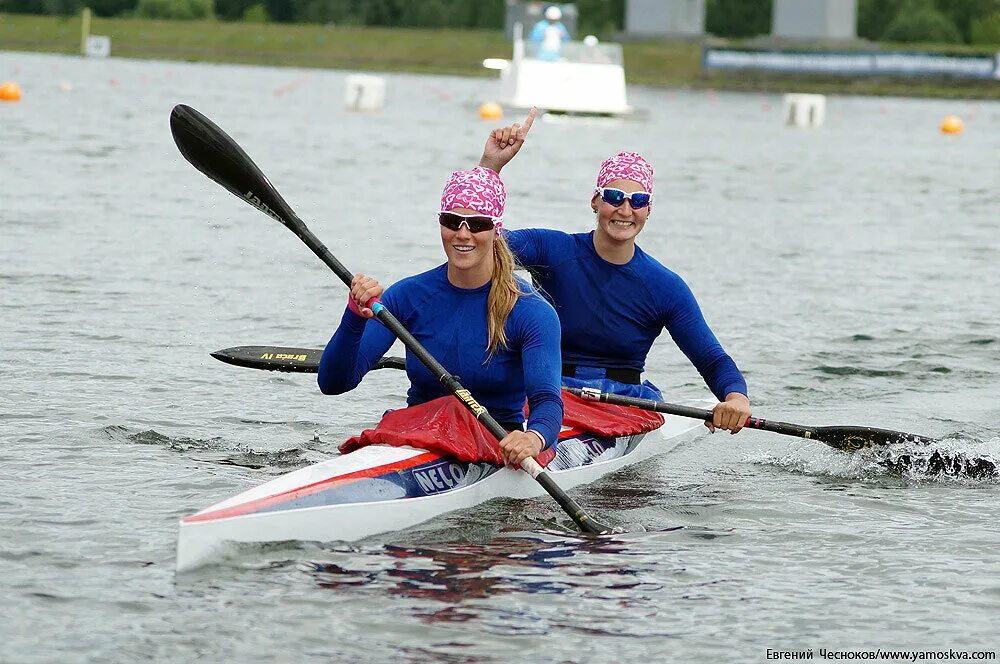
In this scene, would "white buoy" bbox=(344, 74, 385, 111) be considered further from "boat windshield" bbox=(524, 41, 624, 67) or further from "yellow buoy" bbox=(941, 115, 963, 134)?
"yellow buoy" bbox=(941, 115, 963, 134)

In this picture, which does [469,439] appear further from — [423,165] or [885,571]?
[423,165]

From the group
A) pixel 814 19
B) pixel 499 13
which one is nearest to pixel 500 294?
pixel 814 19

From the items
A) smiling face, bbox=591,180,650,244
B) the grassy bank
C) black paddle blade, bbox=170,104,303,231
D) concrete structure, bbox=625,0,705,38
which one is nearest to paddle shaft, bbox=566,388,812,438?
smiling face, bbox=591,180,650,244

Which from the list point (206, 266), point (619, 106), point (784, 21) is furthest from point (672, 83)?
point (206, 266)

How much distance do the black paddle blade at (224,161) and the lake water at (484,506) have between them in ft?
4.28

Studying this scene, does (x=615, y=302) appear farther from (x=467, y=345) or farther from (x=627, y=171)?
(x=467, y=345)

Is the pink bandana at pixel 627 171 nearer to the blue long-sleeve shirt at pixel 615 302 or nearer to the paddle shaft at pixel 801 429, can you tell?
the blue long-sleeve shirt at pixel 615 302

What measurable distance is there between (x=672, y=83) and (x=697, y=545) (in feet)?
204

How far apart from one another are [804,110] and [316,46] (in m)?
39.9

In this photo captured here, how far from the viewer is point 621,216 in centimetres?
782

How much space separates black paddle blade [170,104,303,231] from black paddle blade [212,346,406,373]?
1402 millimetres

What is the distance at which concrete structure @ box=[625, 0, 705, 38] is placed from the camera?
77312 millimetres

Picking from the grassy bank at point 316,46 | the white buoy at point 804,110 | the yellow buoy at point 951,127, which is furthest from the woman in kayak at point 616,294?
the grassy bank at point 316,46

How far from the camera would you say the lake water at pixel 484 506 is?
5848mm
